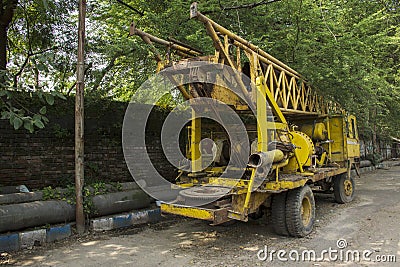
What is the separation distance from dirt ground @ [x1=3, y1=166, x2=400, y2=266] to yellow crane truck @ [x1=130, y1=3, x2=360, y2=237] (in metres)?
0.42

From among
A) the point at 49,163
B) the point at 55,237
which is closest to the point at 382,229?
the point at 55,237

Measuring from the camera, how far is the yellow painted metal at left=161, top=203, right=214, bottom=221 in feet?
16.8

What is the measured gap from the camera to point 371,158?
21453mm

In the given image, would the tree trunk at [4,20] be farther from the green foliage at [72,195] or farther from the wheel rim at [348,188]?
the wheel rim at [348,188]

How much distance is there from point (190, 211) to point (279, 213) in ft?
5.81

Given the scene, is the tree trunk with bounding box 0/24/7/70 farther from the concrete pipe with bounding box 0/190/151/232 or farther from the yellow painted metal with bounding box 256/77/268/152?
the yellow painted metal with bounding box 256/77/268/152

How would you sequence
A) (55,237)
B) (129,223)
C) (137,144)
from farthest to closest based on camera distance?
(137,144)
(129,223)
(55,237)

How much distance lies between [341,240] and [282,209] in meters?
1.14

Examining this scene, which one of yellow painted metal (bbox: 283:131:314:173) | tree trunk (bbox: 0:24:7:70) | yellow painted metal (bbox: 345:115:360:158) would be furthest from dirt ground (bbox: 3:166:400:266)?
tree trunk (bbox: 0:24:7:70)

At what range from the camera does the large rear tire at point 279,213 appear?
6.17 meters

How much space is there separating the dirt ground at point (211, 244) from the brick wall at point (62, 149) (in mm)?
1992

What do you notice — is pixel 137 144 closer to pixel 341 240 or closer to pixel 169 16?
pixel 169 16

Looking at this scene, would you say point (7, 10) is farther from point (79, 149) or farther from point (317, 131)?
point (317, 131)

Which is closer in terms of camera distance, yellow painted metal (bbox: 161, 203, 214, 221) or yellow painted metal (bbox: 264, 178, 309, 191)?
yellow painted metal (bbox: 161, 203, 214, 221)
